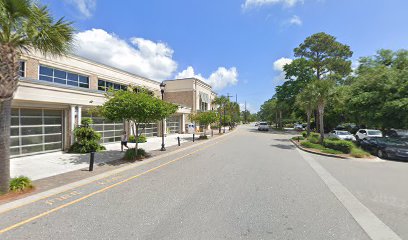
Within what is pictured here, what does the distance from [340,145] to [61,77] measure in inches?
956

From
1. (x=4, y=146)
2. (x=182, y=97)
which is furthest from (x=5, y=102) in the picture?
(x=182, y=97)

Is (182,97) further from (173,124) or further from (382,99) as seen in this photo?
(382,99)

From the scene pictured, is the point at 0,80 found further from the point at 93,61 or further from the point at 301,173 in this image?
the point at 93,61

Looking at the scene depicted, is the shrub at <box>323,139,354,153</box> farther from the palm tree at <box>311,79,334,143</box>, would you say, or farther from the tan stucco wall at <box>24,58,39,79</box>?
the tan stucco wall at <box>24,58,39,79</box>

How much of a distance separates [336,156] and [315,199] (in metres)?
9.05

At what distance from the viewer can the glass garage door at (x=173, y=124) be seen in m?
31.3

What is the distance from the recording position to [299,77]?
37.0 m

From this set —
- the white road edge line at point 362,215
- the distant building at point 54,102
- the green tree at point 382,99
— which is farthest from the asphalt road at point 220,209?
the green tree at point 382,99

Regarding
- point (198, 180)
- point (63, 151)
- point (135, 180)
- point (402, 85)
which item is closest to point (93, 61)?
point (63, 151)

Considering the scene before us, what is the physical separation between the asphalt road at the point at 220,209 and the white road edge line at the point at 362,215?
0.02 meters

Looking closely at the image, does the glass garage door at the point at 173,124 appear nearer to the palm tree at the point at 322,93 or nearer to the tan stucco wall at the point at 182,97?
the tan stucco wall at the point at 182,97

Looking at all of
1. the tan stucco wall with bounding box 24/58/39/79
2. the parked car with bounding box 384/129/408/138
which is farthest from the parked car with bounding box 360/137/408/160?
the tan stucco wall with bounding box 24/58/39/79

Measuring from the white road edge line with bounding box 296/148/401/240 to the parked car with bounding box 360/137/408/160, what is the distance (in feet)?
27.1

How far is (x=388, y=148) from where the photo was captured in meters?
12.3
